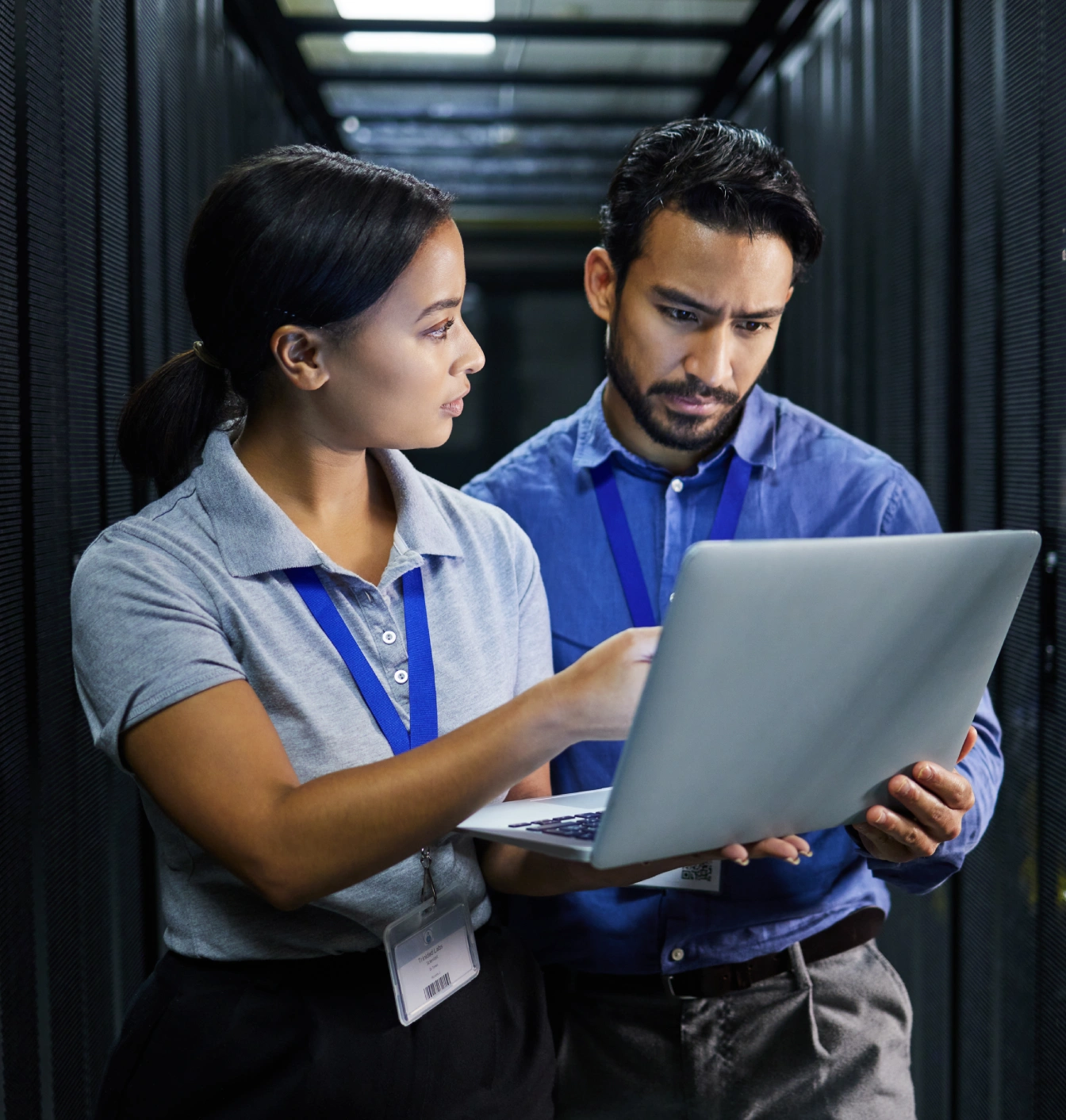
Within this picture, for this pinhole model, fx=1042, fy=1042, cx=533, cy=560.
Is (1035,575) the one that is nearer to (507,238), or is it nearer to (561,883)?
(561,883)

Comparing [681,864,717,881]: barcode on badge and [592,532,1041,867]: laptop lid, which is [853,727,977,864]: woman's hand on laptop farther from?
[681,864,717,881]: barcode on badge

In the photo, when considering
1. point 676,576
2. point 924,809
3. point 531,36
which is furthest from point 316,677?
point 531,36

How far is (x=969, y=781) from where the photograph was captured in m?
1.30

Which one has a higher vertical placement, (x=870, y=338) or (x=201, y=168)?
(x=201, y=168)

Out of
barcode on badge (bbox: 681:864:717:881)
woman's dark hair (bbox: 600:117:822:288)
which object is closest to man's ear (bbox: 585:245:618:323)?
woman's dark hair (bbox: 600:117:822:288)

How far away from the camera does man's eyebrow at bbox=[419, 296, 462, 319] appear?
117cm

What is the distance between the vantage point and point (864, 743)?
98 cm

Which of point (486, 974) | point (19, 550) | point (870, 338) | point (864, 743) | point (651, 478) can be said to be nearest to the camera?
point (864, 743)

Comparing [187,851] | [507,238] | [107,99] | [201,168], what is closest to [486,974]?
[187,851]

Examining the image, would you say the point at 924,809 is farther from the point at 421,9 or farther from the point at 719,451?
the point at 421,9

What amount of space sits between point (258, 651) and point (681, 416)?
0.75 metres

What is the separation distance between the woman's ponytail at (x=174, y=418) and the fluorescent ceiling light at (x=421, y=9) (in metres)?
2.45

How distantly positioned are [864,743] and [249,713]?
583 millimetres

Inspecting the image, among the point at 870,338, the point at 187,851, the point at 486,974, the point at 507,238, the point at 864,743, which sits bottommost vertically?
the point at 486,974
